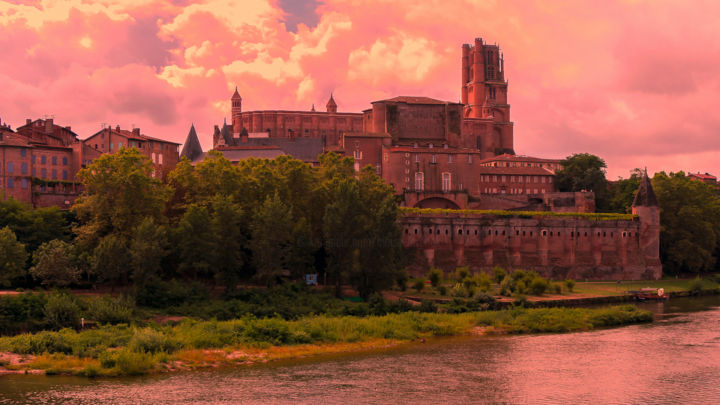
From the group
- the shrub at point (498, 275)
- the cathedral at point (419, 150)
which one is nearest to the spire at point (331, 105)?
the cathedral at point (419, 150)

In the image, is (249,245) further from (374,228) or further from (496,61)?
(496,61)

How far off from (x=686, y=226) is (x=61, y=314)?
162ft

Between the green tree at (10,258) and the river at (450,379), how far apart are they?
10.1 meters

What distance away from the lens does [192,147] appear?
76.5 metres

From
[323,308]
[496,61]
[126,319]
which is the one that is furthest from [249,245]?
[496,61]

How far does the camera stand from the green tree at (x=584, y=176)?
80.4 metres

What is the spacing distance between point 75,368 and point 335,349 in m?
10.1

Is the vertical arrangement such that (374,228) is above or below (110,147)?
below

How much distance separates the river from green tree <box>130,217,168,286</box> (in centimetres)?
973

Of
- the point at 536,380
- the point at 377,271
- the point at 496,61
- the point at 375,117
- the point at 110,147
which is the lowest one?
the point at 536,380

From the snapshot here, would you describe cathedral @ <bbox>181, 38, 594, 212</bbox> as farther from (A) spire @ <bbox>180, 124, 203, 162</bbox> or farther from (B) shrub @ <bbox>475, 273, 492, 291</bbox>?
(B) shrub @ <bbox>475, 273, 492, 291</bbox>

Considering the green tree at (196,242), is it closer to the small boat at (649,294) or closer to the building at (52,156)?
the building at (52,156)

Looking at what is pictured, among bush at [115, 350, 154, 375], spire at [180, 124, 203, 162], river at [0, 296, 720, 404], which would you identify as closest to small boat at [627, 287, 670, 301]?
river at [0, 296, 720, 404]

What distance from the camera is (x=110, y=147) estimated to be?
59969mm
